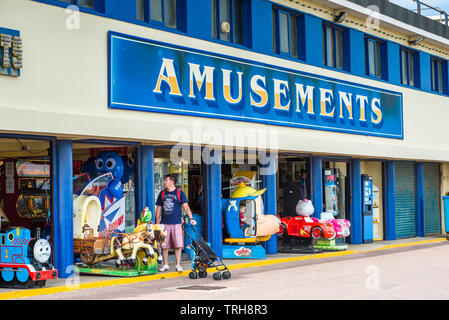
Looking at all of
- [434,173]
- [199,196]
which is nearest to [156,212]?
[199,196]

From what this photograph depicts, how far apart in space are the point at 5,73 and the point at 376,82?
13.7m

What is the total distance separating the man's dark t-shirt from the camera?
14.1 m

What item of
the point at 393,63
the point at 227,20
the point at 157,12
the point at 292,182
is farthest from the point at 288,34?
the point at 393,63

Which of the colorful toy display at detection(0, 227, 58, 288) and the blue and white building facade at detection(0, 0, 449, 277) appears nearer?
the colorful toy display at detection(0, 227, 58, 288)

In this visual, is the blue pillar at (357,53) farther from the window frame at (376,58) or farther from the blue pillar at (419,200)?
the blue pillar at (419,200)

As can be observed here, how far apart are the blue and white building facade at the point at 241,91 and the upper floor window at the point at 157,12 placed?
31 mm

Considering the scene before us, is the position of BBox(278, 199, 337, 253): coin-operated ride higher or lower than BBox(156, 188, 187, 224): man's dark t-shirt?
lower

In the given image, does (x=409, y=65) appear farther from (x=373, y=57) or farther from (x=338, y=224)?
(x=338, y=224)

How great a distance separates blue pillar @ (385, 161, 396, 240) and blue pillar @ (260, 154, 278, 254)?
650cm

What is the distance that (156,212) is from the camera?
14.0 metres

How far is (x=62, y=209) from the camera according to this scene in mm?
12844

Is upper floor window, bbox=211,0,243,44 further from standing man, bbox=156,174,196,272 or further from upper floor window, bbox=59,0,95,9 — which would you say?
standing man, bbox=156,174,196,272

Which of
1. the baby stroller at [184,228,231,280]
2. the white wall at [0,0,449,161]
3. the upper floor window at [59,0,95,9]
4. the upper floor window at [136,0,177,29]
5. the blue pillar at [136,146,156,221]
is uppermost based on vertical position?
the upper floor window at [136,0,177,29]

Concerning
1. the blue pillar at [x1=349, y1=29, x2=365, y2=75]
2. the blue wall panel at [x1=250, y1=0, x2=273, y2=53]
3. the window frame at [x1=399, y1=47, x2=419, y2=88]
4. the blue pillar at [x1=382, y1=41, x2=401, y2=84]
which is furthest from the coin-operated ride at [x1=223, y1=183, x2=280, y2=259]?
the window frame at [x1=399, y1=47, x2=419, y2=88]
